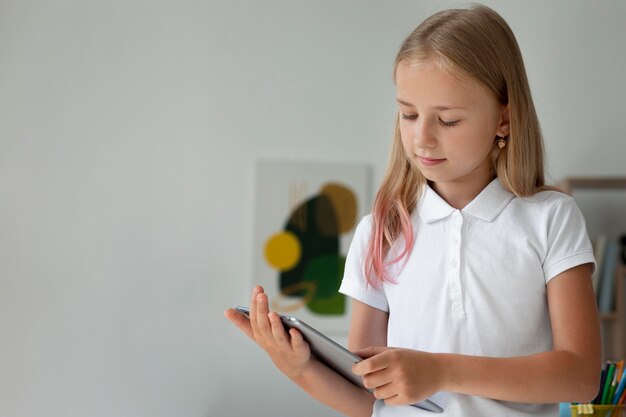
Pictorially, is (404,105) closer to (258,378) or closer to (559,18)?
(258,378)

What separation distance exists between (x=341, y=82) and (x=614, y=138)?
1.30 metres

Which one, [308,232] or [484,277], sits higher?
[484,277]

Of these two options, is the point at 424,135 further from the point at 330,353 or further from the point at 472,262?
the point at 330,353

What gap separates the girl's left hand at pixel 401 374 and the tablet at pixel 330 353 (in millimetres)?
28

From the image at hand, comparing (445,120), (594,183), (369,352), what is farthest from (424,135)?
(594,183)

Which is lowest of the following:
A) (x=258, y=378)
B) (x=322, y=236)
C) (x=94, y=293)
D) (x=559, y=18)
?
(x=258, y=378)

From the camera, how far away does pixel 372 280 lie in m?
1.21

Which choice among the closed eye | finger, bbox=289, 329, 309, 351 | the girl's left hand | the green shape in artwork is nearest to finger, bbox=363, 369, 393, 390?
the girl's left hand

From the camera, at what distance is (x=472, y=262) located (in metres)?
1.13

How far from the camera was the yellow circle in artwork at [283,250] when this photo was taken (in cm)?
384

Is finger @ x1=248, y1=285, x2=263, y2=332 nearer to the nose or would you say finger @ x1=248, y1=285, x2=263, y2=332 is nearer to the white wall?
the nose

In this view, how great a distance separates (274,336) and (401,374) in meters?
0.18

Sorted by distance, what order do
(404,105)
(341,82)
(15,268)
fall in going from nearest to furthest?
1. (404,105)
2. (15,268)
3. (341,82)

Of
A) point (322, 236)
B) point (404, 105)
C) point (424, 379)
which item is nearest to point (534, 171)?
point (404, 105)
